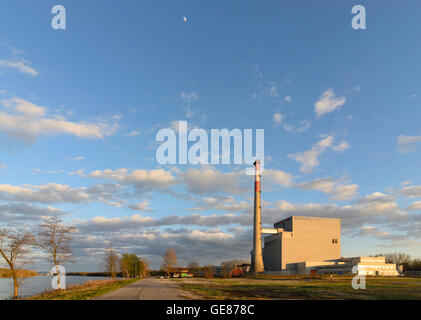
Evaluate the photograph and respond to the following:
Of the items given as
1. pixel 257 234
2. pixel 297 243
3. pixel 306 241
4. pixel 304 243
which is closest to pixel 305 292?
pixel 257 234

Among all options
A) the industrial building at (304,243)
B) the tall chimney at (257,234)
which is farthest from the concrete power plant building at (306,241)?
the tall chimney at (257,234)

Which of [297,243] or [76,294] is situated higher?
[76,294]

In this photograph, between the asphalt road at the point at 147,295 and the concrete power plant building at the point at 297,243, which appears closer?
the asphalt road at the point at 147,295

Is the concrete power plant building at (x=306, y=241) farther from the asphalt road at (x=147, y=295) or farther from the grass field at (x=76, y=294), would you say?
the asphalt road at (x=147, y=295)

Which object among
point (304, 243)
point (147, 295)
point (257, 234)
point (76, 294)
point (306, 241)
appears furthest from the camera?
point (306, 241)

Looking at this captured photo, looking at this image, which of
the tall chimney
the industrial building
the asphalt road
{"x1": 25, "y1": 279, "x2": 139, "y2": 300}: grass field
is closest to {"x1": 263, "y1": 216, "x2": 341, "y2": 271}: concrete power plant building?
the industrial building

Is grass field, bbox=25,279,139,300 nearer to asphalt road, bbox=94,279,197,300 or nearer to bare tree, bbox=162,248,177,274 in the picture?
asphalt road, bbox=94,279,197,300

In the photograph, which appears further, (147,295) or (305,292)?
(305,292)

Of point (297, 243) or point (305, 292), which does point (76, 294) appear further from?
point (297, 243)
